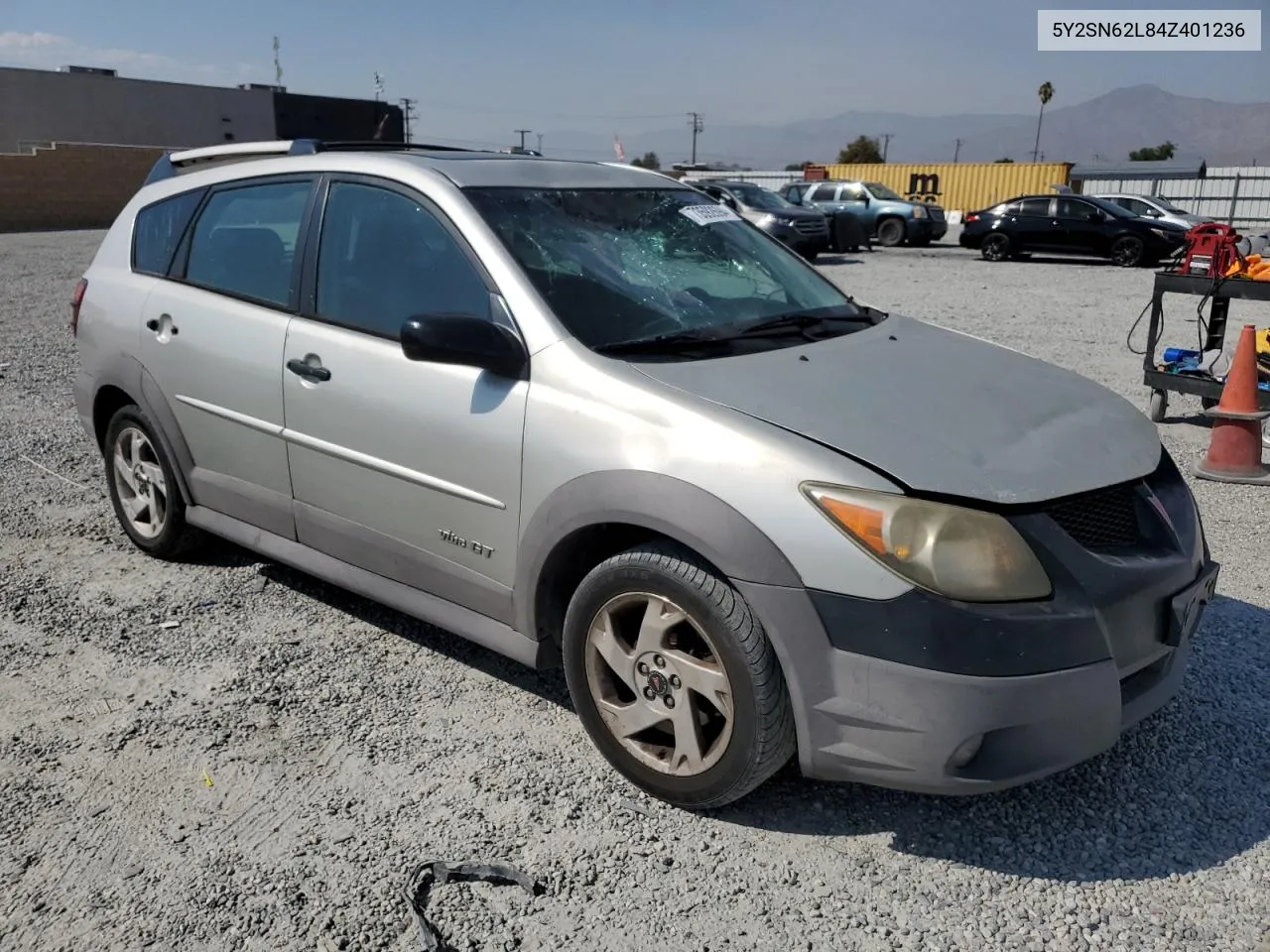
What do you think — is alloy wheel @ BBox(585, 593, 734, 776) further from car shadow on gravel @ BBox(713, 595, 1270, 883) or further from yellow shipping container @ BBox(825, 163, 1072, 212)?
yellow shipping container @ BBox(825, 163, 1072, 212)

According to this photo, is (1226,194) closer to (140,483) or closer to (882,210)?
Result: (882,210)

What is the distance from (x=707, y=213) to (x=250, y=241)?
175 centimetres

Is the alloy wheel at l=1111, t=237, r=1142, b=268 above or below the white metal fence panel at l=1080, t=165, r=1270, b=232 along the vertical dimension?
below

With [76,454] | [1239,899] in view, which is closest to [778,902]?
[1239,899]

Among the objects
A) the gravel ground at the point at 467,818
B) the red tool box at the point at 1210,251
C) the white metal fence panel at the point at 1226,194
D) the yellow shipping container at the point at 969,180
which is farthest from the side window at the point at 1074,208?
the gravel ground at the point at 467,818

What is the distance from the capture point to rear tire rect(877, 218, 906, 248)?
26125 mm

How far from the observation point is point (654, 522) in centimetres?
274

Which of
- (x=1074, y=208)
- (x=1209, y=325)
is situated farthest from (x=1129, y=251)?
(x=1209, y=325)

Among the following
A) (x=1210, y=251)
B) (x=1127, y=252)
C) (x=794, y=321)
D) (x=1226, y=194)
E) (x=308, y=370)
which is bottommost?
(x=1127, y=252)

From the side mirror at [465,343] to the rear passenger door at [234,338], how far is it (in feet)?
3.03

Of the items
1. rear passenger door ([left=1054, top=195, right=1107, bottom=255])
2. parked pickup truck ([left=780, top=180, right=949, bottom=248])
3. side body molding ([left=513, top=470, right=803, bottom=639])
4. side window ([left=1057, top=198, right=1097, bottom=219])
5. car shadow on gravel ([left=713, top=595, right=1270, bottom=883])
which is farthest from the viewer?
parked pickup truck ([left=780, top=180, right=949, bottom=248])

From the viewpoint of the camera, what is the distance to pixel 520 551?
311 centimetres

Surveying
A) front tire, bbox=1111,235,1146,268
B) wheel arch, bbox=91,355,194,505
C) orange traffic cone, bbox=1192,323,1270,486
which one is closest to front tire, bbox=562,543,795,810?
wheel arch, bbox=91,355,194,505

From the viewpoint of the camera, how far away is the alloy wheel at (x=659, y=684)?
2770 mm
